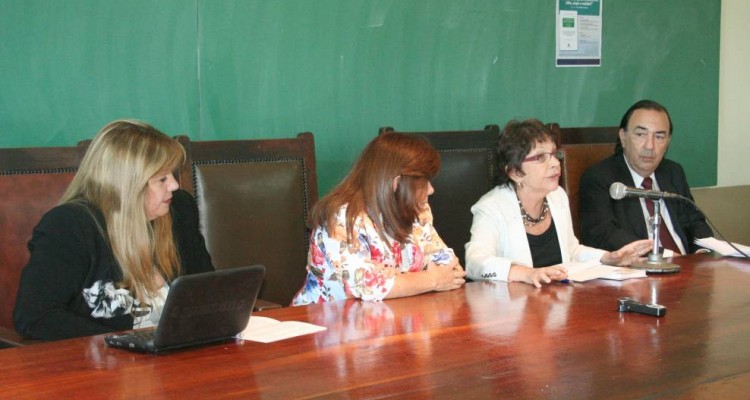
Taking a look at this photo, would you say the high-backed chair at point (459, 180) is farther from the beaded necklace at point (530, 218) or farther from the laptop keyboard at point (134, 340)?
the laptop keyboard at point (134, 340)

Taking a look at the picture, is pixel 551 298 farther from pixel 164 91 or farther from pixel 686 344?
pixel 164 91

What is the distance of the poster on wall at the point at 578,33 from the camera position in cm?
473

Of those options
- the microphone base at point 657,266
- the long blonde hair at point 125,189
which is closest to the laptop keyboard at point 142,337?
the long blonde hair at point 125,189

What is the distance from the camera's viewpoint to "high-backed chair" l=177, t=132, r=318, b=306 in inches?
125

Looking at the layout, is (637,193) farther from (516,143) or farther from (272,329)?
(272,329)

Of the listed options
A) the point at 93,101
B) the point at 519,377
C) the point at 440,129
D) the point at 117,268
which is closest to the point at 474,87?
the point at 440,129

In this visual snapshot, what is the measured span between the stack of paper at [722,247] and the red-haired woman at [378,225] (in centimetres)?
112

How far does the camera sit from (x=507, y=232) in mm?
3277

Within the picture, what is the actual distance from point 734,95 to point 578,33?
132 cm

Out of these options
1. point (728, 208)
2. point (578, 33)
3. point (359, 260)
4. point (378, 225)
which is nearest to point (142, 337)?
point (359, 260)

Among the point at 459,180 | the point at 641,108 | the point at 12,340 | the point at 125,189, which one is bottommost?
the point at 12,340

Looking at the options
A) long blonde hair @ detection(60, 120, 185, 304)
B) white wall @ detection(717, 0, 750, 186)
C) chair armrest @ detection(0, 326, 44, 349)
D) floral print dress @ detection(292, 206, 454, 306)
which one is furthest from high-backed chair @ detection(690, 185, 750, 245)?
chair armrest @ detection(0, 326, 44, 349)

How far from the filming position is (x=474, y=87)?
4430mm

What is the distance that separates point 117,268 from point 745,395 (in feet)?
5.17
